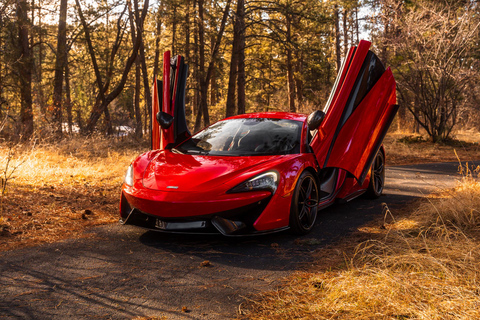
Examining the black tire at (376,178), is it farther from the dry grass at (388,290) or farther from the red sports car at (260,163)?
the dry grass at (388,290)

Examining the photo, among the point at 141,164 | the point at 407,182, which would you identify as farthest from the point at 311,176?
the point at 407,182

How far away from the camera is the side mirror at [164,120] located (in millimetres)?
5543

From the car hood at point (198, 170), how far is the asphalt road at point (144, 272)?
647mm

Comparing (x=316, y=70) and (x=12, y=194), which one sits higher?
(x=316, y=70)

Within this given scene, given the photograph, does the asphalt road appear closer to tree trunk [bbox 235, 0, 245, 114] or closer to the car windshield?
the car windshield

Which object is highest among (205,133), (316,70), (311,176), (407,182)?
(316,70)

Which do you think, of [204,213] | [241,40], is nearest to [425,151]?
[241,40]

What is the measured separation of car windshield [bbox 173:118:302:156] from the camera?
194 inches

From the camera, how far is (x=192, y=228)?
3953 mm

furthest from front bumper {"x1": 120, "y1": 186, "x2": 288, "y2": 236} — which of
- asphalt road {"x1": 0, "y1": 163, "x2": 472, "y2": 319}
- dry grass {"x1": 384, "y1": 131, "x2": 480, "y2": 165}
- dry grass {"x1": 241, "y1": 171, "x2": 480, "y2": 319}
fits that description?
dry grass {"x1": 384, "y1": 131, "x2": 480, "y2": 165}

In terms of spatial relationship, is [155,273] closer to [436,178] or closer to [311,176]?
[311,176]

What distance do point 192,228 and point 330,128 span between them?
8.03ft

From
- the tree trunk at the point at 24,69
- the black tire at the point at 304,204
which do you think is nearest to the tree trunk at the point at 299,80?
the tree trunk at the point at 24,69

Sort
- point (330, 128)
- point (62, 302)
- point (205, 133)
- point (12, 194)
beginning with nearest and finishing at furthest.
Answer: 1. point (62, 302)
2. point (330, 128)
3. point (205, 133)
4. point (12, 194)
